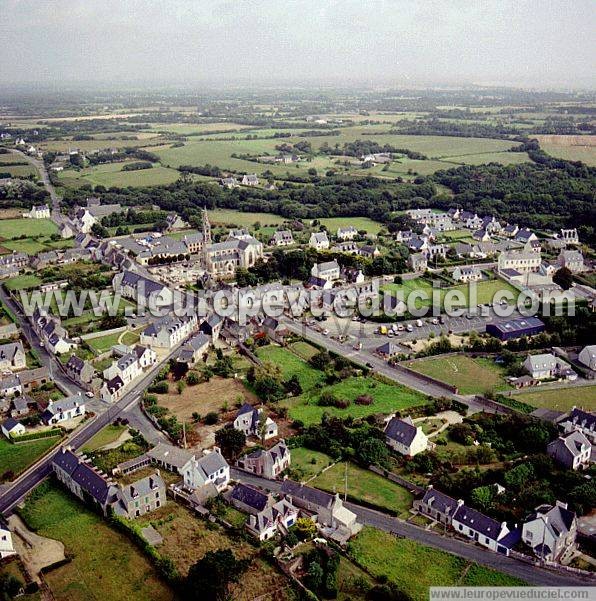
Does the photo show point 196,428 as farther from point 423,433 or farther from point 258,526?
point 423,433

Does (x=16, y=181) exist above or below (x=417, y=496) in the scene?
above

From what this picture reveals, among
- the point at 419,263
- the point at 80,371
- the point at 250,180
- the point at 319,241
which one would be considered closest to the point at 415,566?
the point at 80,371

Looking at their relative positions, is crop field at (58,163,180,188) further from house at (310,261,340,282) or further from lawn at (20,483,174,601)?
lawn at (20,483,174,601)

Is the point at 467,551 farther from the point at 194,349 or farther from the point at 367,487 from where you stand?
the point at 194,349

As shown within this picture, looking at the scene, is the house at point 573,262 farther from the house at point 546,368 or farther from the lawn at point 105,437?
the lawn at point 105,437

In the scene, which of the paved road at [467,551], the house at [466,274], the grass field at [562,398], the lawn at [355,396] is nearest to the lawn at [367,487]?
the paved road at [467,551]

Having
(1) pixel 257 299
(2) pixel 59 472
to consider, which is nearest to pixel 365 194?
(1) pixel 257 299

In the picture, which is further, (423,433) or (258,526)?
(423,433)
